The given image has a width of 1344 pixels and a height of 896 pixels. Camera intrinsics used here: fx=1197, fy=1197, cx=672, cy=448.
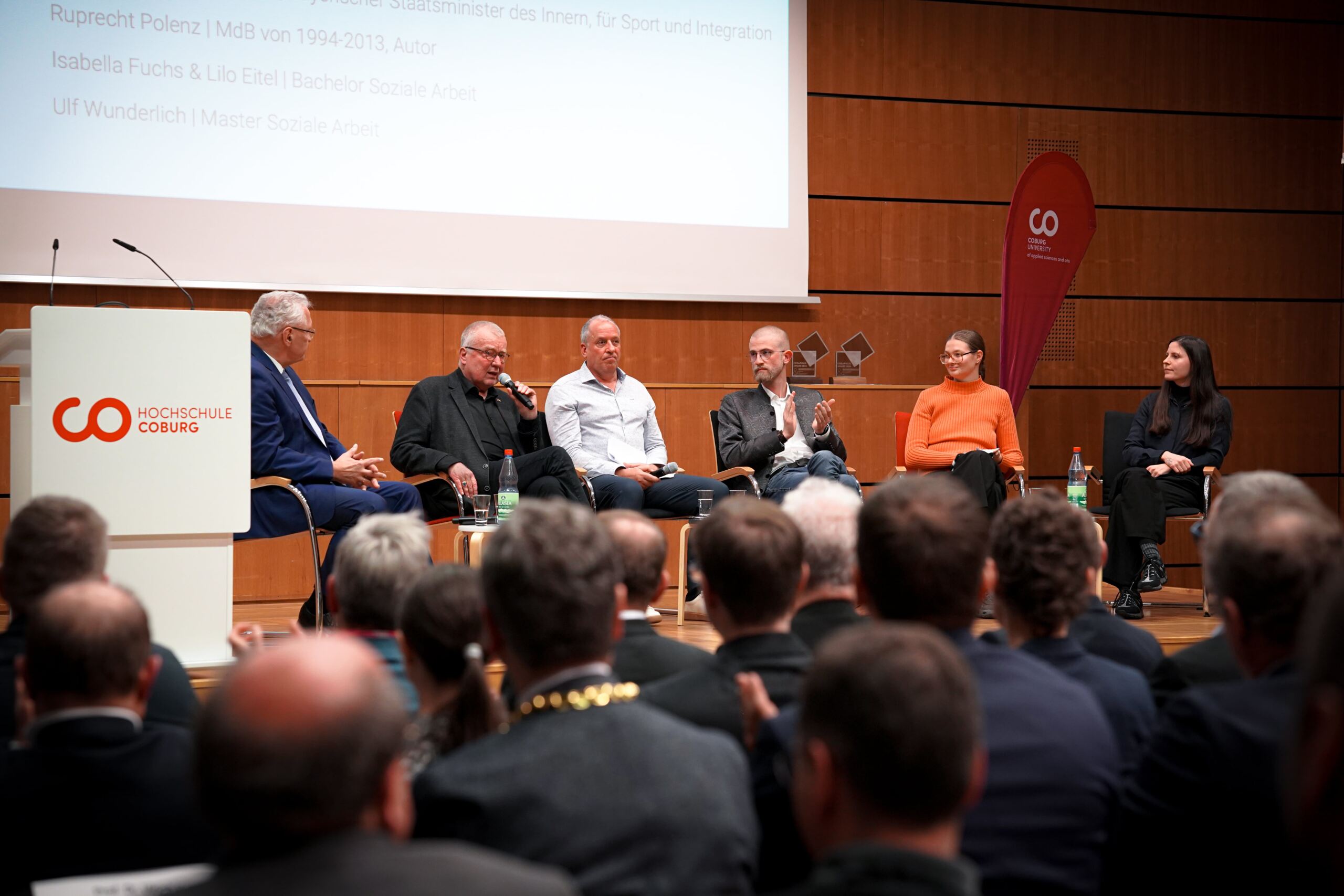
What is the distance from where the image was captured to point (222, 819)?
0.89m

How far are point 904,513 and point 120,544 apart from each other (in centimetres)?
248

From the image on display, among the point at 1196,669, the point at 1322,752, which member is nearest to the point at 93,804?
the point at 1322,752

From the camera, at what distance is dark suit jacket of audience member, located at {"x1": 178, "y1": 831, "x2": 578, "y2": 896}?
2.74ft

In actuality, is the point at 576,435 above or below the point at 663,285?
below

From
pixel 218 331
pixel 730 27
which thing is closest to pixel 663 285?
pixel 730 27

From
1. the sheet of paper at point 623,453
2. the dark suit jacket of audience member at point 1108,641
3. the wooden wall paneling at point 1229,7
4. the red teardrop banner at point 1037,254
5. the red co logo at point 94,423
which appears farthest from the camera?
the wooden wall paneling at point 1229,7

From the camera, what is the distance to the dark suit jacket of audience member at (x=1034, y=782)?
1358 millimetres

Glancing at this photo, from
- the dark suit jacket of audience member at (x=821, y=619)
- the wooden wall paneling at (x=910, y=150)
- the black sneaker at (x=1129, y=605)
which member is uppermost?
the wooden wall paneling at (x=910, y=150)

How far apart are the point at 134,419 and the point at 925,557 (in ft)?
8.21

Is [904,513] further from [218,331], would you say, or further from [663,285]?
[663,285]

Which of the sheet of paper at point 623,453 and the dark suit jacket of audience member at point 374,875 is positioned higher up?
the sheet of paper at point 623,453

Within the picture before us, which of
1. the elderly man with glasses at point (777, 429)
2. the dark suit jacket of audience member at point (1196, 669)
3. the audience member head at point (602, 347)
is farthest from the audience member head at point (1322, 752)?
the audience member head at point (602, 347)

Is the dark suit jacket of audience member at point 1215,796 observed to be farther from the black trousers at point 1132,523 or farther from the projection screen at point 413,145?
the projection screen at point 413,145

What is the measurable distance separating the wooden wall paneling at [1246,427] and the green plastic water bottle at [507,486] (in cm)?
345
